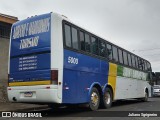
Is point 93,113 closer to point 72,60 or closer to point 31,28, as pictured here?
point 72,60

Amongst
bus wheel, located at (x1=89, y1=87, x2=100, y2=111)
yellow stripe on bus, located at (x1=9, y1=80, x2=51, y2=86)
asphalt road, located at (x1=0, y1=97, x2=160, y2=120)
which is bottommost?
asphalt road, located at (x1=0, y1=97, x2=160, y2=120)

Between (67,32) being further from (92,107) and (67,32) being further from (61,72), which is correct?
(92,107)

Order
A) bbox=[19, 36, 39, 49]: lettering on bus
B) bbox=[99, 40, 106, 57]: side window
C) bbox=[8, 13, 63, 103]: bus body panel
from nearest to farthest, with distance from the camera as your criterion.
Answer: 1. bbox=[8, 13, 63, 103]: bus body panel
2. bbox=[19, 36, 39, 49]: lettering on bus
3. bbox=[99, 40, 106, 57]: side window

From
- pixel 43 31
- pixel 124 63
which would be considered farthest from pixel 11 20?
pixel 43 31

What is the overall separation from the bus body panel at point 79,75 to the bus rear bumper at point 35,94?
1.68 ft

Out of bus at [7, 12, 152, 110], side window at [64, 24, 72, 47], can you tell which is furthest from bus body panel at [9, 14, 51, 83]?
side window at [64, 24, 72, 47]

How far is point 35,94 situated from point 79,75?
2.01 metres

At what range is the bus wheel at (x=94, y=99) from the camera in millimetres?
13164

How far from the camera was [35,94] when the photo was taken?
1115cm

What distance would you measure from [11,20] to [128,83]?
834cm

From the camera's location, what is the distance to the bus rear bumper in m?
10.8

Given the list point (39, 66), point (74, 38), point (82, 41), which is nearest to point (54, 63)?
point (39, 66)

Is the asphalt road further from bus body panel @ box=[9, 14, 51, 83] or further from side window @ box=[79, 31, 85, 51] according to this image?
side window @ box=[79, 31, 85, 51]

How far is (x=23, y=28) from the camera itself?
1223 cm
